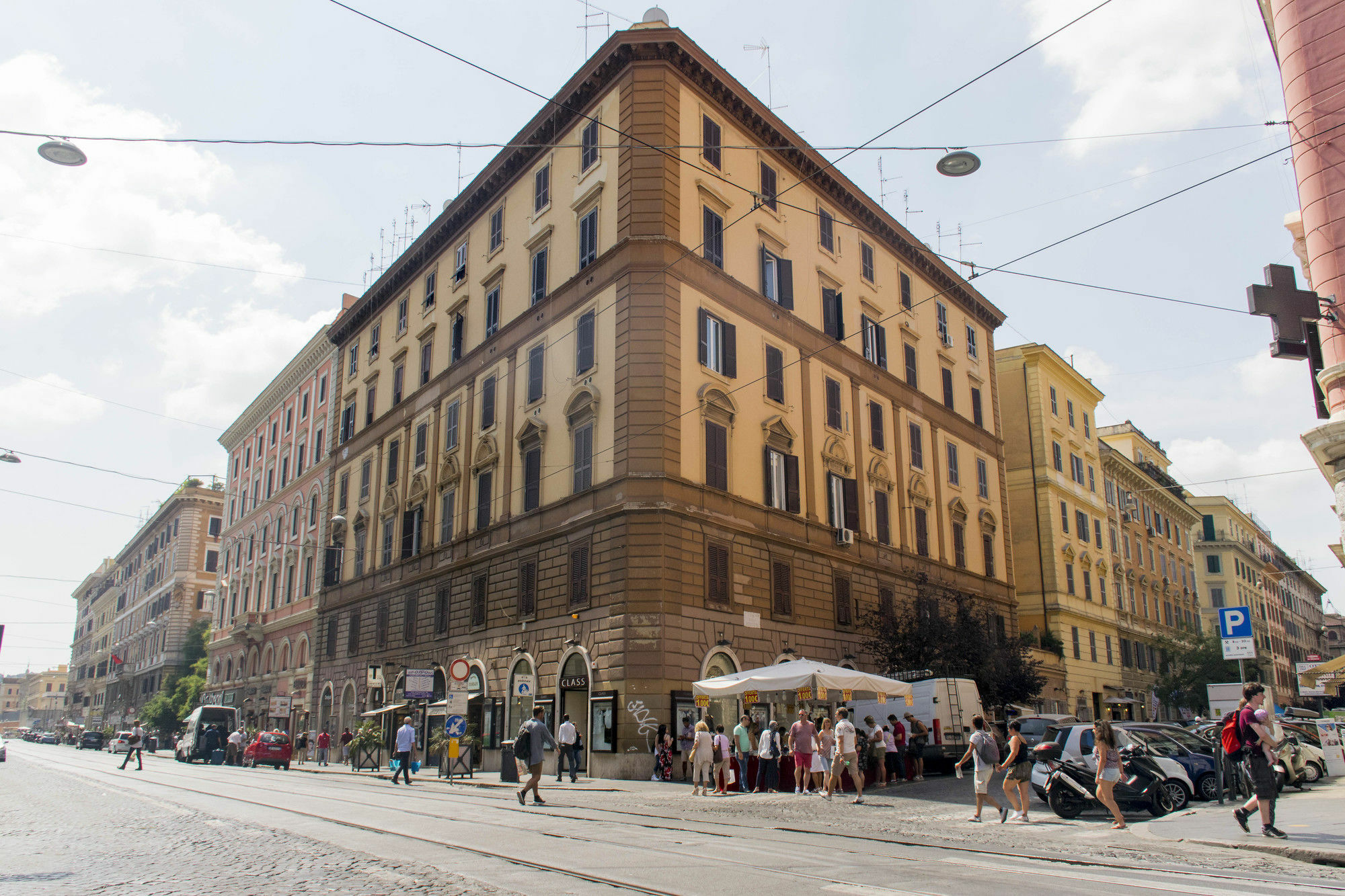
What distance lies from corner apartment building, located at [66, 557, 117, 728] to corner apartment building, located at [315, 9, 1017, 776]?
233 ft

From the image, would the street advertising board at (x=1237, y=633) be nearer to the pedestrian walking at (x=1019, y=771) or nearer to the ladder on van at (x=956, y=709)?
the pedestrian walking at (x=1019, y=771)

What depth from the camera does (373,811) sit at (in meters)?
14.6

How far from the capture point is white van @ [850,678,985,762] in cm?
2477

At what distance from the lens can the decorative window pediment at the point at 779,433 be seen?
29297 millimetres

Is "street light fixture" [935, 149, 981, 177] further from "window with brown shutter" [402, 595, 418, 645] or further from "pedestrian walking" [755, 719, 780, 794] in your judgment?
"window with brown shutter" [402, 595, 418, 645]

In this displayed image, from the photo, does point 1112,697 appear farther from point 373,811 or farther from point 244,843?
point 244,843

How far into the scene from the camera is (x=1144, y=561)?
2338 inches

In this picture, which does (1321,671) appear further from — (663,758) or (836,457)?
(663,758)

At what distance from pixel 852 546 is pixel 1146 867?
22818 mm

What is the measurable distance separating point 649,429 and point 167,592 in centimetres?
6396

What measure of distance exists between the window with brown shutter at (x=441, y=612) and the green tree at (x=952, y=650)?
13544mm

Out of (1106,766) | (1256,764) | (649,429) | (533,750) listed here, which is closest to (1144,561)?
(649,429)

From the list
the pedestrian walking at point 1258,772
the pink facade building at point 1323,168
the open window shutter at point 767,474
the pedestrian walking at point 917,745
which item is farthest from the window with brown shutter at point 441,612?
the pedestrian walking at point 1258,772

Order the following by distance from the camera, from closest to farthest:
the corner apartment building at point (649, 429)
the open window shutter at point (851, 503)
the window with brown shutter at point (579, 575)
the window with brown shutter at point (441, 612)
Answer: the corner apartment building at point (649, 429) → the window with brown shutter at point (579, 575) → the open window shutter at point (851, 503) → the window with brown shutter at point (441, 612)
